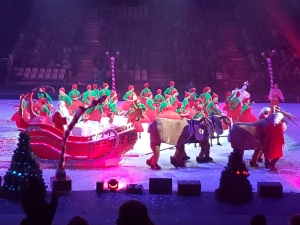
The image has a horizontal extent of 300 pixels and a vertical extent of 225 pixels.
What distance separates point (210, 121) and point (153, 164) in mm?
1348

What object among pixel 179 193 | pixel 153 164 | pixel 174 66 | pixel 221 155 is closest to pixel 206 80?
pixel 174 66

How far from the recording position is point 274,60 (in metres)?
24.8

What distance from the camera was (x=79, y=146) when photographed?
30.8 feet

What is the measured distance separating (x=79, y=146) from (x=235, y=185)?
10.7ft

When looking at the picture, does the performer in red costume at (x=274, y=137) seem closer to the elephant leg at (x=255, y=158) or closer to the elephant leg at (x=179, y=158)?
the elephant leg at (x=255, y=158)

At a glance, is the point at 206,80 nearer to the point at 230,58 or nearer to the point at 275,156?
the point at 230,58

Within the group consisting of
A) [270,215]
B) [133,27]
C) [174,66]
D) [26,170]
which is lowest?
[270,215]

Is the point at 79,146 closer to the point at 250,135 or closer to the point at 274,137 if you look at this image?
the point at 250,135

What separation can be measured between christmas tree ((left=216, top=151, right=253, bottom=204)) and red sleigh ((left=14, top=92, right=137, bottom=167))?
2.60m

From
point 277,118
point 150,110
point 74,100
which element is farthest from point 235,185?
point 74,100

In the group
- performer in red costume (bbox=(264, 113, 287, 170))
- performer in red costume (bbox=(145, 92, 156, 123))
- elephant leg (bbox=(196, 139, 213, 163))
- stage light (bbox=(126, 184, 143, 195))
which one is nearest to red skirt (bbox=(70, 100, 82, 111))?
performer in red costume (bbox=(145, 92, 156, 123))

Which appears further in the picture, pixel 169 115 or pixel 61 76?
pixel 61 76

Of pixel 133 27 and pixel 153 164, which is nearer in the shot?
pixel 153 164

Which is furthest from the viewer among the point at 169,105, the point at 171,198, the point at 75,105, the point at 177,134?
the point at 75,105
